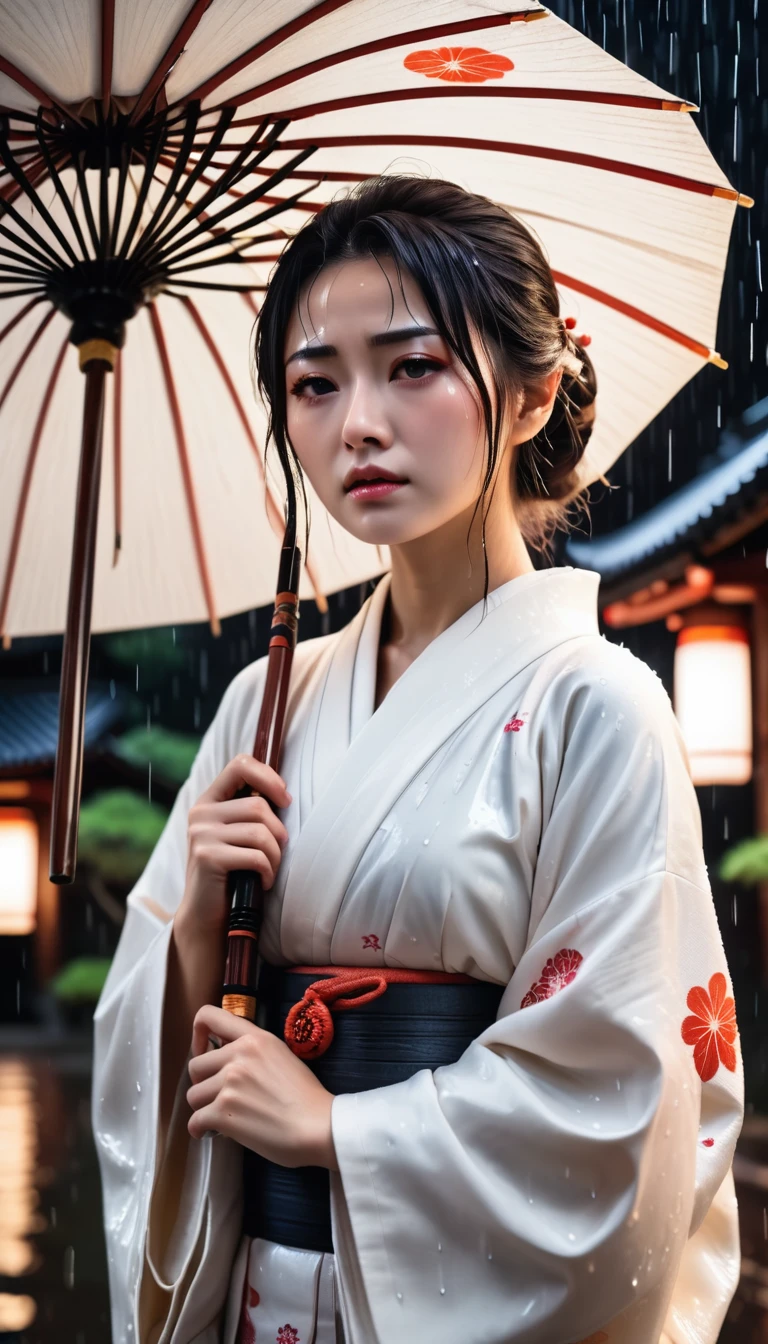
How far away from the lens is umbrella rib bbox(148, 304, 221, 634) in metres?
2.17

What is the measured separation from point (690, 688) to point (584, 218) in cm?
550

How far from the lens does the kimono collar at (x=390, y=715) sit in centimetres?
159

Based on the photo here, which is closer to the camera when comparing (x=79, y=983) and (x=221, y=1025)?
(x=221, y=1025)

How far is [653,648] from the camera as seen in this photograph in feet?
24.8

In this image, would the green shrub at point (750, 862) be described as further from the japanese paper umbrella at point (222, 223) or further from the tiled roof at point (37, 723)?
the japanese paper umbrella at point (222, 223)

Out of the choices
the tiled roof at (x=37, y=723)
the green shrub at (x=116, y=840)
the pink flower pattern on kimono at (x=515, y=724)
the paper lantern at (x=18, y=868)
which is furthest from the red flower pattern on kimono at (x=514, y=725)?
the paper lantern at (x=18, y=868)

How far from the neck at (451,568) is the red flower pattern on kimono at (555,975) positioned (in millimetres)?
573

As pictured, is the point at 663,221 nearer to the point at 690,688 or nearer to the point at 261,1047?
the point at 261,1047

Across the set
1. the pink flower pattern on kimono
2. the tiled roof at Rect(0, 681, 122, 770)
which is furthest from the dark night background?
the pink flower pattern on kimono

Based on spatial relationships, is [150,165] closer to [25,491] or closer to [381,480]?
[381,480]

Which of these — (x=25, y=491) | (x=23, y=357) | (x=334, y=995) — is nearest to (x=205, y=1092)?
(x=334, y=995)

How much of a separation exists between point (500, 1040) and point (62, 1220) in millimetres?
5267

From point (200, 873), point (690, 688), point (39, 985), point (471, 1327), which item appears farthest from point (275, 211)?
point (39, 985)

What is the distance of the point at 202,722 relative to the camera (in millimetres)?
8852
